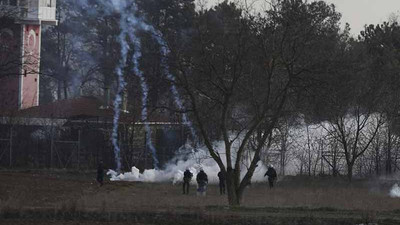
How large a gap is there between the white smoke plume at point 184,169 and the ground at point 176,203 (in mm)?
1884

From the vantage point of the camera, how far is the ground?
2369 centimetres

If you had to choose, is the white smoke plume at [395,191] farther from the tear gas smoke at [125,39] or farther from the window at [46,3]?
the window at [46,3]

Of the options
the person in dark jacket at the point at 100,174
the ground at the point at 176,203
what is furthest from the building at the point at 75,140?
the person in dark jacket at the point at 100,174

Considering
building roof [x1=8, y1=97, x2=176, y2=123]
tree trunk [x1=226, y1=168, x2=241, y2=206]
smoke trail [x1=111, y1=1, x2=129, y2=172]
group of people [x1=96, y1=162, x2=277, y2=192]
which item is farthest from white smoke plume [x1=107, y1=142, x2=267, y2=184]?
tree trunk [x1=226, y1=168, x2=241, y2=206]

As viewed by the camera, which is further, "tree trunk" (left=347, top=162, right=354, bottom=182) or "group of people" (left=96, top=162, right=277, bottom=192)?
"tree trunk" (left=347, top=162, right=354, bottom=182)

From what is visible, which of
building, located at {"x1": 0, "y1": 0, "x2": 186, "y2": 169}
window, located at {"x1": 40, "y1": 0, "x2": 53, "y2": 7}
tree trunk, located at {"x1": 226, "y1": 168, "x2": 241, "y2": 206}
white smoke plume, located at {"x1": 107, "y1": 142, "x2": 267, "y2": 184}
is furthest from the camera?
window, located at {"x1": 40, "y1": 0, "x2": 53, "y2": 7}

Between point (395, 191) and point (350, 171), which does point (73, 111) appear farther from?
point (395, 191)

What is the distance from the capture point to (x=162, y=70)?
1363 inches

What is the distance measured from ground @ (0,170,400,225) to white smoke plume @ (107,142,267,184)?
188cm

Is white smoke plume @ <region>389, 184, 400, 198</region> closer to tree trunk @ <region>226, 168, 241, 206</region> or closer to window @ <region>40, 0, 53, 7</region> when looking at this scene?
tree trunk @ <region>226, 168, 241, 206</region>

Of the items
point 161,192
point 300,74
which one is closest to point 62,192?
point 161,192

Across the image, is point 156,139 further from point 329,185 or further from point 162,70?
point 162,70

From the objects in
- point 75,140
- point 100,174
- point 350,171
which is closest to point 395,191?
point 350,171

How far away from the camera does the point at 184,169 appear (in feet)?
189
